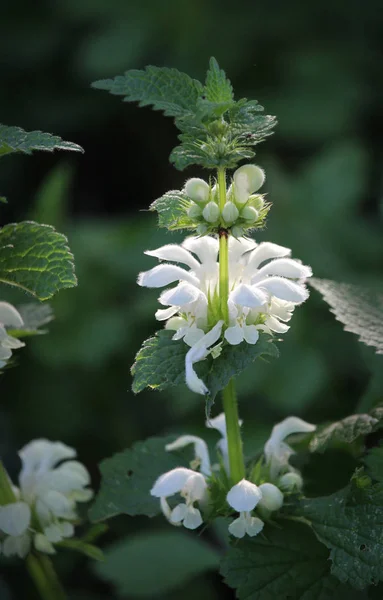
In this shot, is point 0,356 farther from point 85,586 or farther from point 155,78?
point 85,586

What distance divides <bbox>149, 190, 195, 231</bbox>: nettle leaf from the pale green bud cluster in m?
0.01

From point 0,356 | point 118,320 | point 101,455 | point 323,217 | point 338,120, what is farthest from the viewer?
point 338,120

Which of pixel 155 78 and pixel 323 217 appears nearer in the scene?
pixel 155 78

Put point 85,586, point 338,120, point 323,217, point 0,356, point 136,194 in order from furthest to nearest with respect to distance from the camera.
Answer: point 136,194, point 338,120, point 323,217, point 85,586, point 0,356

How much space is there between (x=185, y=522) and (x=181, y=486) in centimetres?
6

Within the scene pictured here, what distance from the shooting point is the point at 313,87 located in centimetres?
440

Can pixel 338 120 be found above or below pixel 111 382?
above

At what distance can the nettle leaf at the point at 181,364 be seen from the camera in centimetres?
111

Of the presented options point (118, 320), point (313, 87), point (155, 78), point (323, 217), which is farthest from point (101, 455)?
point (313, 87)

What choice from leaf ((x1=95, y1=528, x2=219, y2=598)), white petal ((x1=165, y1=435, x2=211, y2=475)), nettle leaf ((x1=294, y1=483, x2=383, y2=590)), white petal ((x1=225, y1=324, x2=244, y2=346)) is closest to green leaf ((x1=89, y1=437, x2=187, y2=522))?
white petal ((x1=165, y1=435, x2=211, y2=475))

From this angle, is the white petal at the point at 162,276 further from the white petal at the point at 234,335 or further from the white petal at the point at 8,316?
the white petal at the point at 8,316

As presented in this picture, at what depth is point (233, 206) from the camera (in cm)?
117

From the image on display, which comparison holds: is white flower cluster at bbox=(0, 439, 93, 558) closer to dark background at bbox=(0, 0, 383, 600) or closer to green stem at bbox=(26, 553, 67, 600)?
green stem at bbox=(26, 553, 67, 600)

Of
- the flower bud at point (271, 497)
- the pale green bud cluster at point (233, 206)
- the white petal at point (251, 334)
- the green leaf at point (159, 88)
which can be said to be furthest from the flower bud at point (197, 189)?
the flower bud at point (271, 497)
